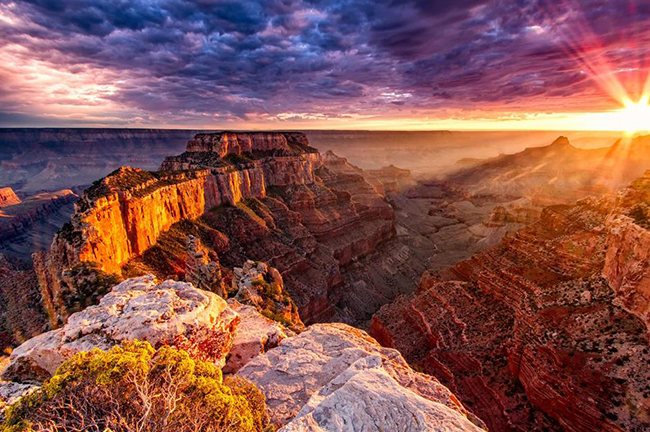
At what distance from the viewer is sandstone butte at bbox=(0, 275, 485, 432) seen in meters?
12.5

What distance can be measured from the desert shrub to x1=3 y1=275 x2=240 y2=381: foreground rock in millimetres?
3419

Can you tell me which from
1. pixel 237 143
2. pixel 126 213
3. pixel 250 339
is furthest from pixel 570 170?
pixel 250 339

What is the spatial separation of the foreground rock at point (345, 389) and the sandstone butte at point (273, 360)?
0.14 ft

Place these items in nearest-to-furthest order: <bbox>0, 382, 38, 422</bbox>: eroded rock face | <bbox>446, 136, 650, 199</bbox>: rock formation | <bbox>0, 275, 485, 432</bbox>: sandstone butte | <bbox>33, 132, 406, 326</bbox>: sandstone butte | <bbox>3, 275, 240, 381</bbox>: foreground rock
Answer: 1. <bbox>0, 382, 38, 422</bbox>: eroded rock face
2. <bbox>0, 275, 485, 432</bbox>: sandstone butte
3. <bbox>3, 275, 240, 381</bbox>: foreground rock
4. <bbox>33, 132, 406, 326</bbox>: sandstone butte
5. <bbox>446, 136, 650, 199</bbox>: rock formation

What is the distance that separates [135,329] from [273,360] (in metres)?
7.32

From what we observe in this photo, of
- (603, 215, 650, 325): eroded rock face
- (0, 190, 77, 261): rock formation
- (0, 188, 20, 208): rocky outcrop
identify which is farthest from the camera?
(0, 188, 20, 208): rocky outcrop

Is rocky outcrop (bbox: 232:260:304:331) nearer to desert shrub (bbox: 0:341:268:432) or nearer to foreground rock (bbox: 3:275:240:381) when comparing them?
foreground rock (bbox: 3:275:240:381)

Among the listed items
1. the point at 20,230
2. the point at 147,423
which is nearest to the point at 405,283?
the point at 147,423

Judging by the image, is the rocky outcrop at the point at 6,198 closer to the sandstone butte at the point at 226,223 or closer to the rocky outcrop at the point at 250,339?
the sandstone butte at the point at 226,223

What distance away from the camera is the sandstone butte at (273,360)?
12.5 meters

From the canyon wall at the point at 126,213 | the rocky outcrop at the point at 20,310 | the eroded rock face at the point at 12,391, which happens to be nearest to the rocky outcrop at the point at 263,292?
the canyon wall at the point at 126,213

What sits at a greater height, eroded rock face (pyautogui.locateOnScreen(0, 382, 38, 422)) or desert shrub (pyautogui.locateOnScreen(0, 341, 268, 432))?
desert shrub (pyautogui.locateOnScreen(0, 341, 268, 432))

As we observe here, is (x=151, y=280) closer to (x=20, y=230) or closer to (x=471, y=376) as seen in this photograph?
(x=471, y=376)

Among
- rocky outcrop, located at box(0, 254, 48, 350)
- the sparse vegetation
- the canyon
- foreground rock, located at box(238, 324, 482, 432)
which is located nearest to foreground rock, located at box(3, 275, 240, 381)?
the canyon
